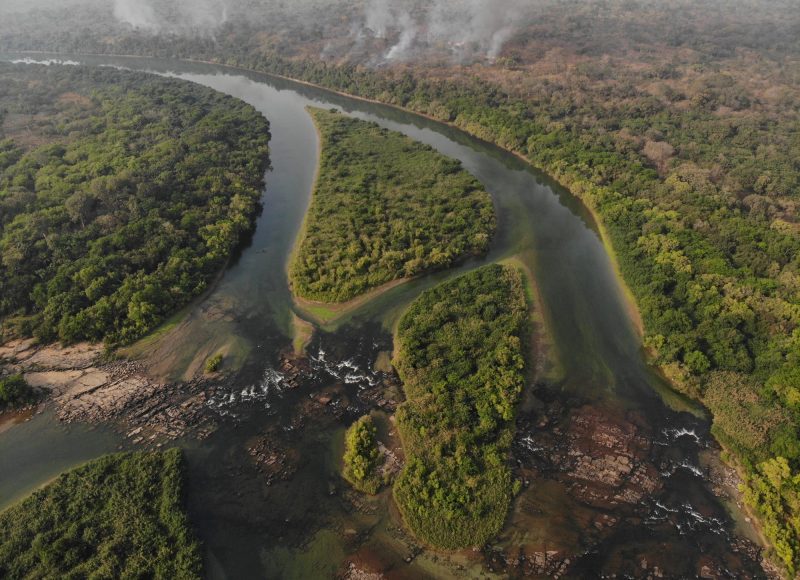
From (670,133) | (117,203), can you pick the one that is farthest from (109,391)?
(670,133)

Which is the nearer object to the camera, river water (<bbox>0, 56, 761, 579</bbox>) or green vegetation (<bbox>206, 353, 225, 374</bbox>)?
river water (<bbox>0, 56, 761, 579</bbox>)

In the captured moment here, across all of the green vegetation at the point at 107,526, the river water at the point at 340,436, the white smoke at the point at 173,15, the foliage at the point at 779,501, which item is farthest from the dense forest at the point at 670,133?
the green vegetation at the point at 107,526

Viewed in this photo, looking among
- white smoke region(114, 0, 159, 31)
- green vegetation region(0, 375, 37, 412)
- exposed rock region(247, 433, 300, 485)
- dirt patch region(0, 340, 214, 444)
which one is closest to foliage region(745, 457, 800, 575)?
exposed rock region(247, 433, 300, 485)

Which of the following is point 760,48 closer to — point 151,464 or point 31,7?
point 151,464

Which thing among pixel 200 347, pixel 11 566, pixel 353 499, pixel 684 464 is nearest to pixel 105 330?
pixel 200 347

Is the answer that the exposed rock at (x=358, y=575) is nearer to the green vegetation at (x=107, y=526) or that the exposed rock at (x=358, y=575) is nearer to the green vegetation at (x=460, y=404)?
the green vegetation at (x=460, y=404)

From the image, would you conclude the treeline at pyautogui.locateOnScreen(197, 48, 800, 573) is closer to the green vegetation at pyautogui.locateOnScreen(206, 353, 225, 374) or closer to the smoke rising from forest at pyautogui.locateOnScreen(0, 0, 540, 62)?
the smoke rising from forest at pyautogui.locateOnScreen(0, 0, 540, 62)
